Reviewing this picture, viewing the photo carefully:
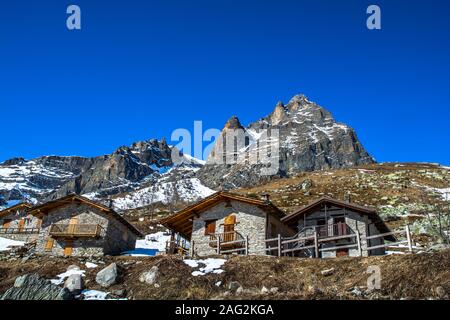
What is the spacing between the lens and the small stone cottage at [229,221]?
106 ft

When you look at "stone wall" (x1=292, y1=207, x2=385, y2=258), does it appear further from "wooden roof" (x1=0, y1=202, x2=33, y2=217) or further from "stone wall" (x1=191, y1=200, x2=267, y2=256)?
"wooden roof" (x1=0, y1=202, x2=33, y2=217)

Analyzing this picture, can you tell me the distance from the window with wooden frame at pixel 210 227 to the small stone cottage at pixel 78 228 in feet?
31.9

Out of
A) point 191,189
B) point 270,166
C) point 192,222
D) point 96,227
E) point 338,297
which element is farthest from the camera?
point 270,166

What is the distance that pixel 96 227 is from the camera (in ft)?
126

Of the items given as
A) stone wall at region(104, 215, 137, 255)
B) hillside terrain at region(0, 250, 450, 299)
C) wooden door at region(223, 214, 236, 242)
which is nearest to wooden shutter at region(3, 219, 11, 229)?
stone wall at region(104, 215, 137, 255)

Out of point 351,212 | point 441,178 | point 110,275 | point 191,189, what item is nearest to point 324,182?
point 441,178

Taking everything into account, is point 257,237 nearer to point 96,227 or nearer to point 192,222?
point 192,222

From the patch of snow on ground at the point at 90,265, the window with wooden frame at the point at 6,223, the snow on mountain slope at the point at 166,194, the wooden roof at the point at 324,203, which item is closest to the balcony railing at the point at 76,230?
the patch of snow on ground at the point at 90,265

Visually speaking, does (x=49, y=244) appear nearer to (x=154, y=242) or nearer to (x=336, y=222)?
(x=154, y=242)

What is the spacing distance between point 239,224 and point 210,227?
8.07ft

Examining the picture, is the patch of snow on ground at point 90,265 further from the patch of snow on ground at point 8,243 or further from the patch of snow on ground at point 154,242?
the patch of snow on ground at point 8,243

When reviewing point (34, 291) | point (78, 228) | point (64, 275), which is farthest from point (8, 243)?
point (34, 291)

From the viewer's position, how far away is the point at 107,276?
2161 cm

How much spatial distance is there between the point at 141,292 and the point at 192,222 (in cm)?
1576
